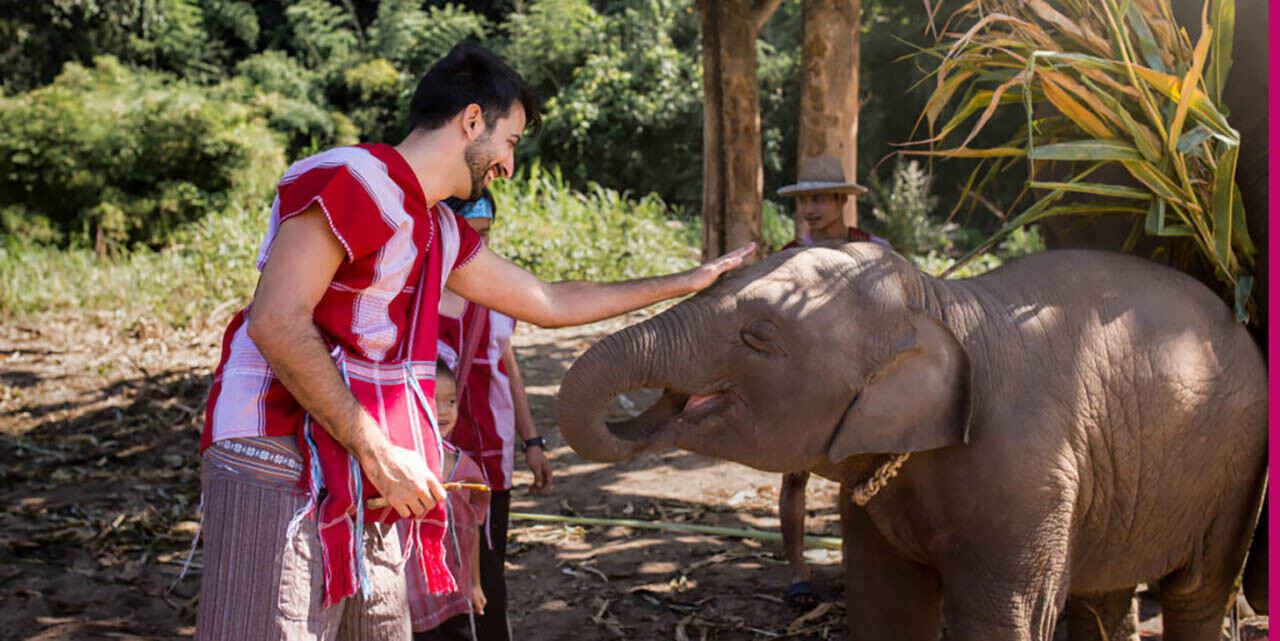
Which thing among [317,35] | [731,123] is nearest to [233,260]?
[731,123]

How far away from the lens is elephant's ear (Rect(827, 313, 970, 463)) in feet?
10.1

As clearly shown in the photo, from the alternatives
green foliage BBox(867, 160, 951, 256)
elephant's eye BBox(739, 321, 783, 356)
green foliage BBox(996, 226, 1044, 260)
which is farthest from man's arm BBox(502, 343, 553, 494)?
green foliage BBox(996, 226, 1044, 260)

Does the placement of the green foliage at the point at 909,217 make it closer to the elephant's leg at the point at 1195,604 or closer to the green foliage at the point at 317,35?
the green foliage at the point at 317,35

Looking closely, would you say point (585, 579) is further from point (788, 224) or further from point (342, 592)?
point (788, 224)

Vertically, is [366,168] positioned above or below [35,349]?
above

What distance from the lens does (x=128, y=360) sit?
9.62 m

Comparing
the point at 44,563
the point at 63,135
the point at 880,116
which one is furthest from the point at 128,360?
the point at 880,116

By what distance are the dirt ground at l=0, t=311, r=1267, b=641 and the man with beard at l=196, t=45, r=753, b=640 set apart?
2.36 m

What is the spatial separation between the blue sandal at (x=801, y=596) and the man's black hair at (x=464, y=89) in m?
2.84

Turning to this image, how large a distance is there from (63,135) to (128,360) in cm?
753

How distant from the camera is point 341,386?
2.41 m

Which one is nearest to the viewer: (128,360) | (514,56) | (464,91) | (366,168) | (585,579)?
(366,168)

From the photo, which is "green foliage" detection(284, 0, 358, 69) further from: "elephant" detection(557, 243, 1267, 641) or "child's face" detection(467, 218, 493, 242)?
"elephant" detection(557, 243, 1267, 641)

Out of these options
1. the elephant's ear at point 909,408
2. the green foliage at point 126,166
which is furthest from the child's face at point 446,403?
the green foliage at point 126,166
